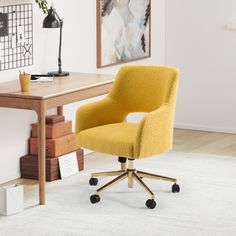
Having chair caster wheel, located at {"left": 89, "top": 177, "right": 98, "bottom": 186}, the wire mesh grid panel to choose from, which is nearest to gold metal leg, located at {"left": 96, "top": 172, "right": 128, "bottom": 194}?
chair caster wheel, located at {"left": 89, "top": 177, "right": 98, "bottom": 186}

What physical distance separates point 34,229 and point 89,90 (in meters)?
1.14

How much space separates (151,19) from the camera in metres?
6.73

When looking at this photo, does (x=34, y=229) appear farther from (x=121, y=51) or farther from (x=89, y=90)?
(x=121, y=51)

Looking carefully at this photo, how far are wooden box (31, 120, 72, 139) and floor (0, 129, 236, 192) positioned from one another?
37cm

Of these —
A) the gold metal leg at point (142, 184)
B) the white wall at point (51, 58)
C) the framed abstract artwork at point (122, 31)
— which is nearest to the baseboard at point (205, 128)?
the framed abstract artwork at point (122, 31)

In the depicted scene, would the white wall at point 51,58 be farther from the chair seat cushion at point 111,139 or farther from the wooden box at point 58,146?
the chair seat cushion at point 111,139

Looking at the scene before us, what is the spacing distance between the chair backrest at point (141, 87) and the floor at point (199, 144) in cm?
72

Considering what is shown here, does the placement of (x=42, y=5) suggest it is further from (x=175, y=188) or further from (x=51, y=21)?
(x=175, y=188)

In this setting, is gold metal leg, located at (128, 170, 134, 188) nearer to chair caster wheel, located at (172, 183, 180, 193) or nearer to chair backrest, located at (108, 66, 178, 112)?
chair caster wheel, located at (172, 183, 180, 193)

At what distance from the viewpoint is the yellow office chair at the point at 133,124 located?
4496 millimetres

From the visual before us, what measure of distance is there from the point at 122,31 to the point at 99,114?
1.46 metres

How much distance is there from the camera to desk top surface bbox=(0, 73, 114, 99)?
452 centimetres

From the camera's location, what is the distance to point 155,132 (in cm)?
455

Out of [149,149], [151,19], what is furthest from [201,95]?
[149,149]
